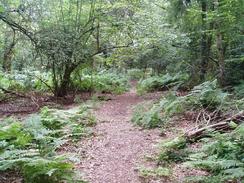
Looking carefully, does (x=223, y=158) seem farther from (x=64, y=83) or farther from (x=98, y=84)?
(x=98, y=84)

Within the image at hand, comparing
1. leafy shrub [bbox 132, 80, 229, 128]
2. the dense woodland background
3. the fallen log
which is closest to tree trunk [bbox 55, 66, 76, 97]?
the dense woodland background

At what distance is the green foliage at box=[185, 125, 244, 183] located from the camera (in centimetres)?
475

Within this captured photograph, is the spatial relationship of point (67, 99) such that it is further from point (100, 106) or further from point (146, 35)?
point (146, 35)

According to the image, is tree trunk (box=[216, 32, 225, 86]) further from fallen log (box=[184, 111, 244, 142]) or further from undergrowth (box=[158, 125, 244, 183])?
undergrowth (box=[158, 125, 244, 183])

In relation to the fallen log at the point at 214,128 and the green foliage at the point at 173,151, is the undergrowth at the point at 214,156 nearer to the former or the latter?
the green foliage at the point at 173,151

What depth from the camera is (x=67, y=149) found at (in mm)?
7031

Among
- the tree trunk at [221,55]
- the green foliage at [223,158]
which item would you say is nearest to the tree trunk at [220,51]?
the tree trunk at [221,55]

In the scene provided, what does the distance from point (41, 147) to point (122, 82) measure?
601 inches

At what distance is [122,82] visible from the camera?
68.9 feet

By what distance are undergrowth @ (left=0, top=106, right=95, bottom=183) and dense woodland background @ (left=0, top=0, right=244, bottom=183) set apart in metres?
0.02

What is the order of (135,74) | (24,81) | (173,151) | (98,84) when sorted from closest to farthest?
(173,151) < (24,81) < (98,84) < (135,74)

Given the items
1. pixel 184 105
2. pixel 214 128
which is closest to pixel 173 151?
pixel 214 128

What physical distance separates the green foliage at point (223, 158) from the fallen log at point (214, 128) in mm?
892

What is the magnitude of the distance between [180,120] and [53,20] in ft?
24.3
